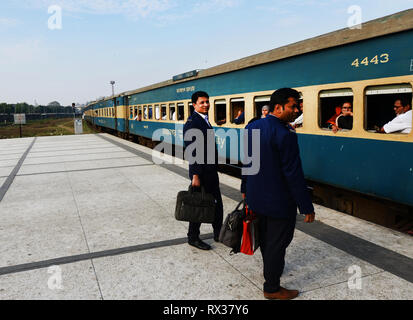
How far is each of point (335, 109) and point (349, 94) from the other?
880 millimetres

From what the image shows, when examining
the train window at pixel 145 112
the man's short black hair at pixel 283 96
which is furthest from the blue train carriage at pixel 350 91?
the train window at pixel 145 112

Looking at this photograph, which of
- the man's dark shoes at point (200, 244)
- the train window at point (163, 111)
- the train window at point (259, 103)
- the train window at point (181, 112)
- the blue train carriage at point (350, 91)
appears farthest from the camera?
the train window at point (163, 111)

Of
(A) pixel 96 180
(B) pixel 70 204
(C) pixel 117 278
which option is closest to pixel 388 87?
(C) pixel 117 278

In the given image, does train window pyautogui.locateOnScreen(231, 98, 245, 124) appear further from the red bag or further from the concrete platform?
the red bag

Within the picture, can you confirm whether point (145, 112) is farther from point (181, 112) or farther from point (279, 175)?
point (279, 175)

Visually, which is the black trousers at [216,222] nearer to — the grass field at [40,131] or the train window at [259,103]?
the train window at [259,103]

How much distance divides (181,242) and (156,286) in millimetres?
1243

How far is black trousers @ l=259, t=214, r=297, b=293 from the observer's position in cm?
303

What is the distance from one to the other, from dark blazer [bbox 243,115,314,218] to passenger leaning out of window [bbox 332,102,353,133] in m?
3.09

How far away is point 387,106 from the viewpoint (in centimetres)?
602

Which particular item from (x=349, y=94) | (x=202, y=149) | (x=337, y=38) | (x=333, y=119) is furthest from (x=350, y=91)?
(x=202, y=149)

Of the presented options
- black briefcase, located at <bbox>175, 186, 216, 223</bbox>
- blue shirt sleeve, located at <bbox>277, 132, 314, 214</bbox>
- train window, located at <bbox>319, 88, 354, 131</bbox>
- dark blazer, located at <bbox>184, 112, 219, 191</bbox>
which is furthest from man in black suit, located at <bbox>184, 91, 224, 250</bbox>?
train window, located at <bbox>319, 88, 354, 131</bbox>

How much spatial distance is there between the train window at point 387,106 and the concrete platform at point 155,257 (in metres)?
1.51

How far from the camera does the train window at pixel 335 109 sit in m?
5.65
